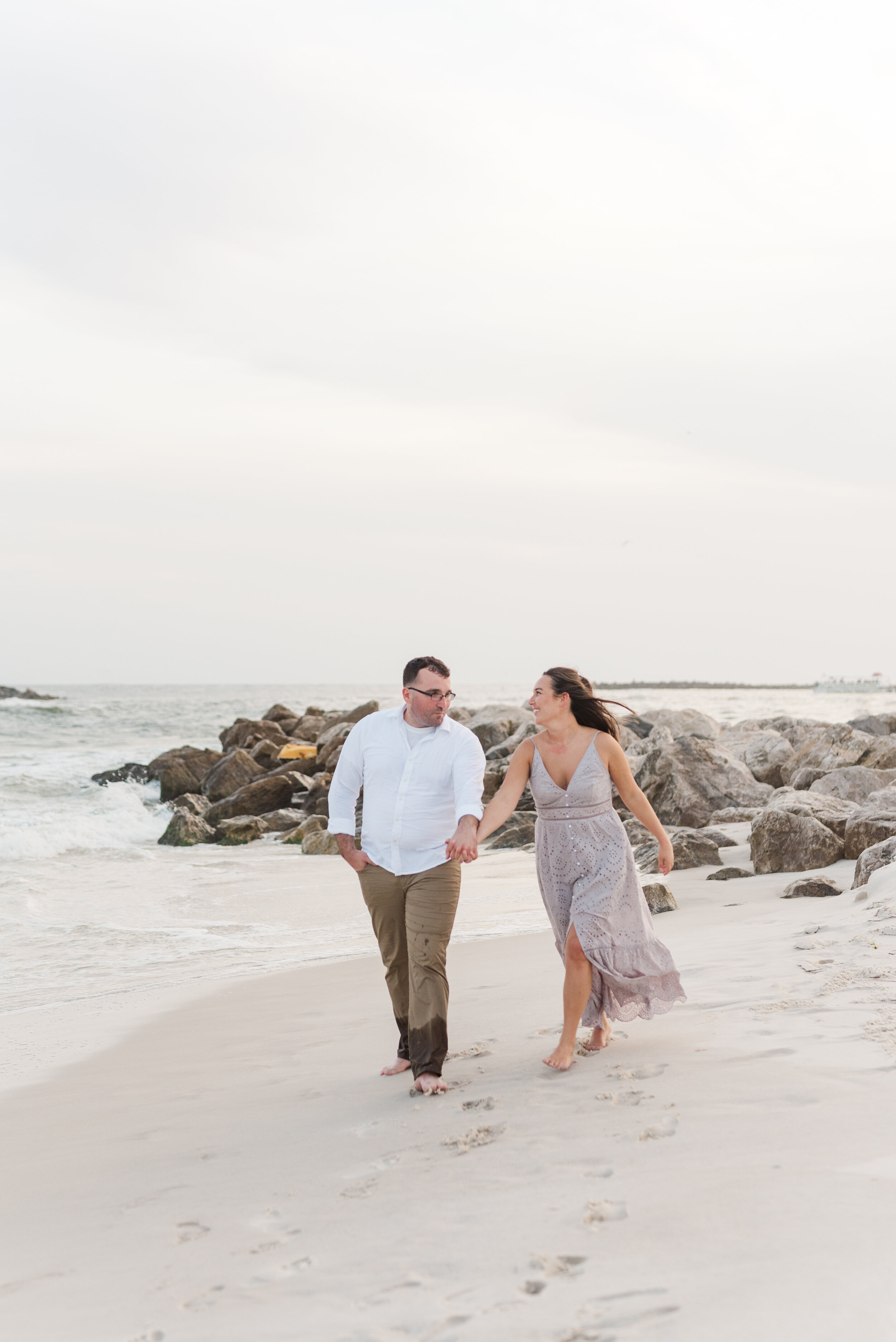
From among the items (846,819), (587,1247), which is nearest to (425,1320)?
(587,1247)

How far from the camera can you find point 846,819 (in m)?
9.72

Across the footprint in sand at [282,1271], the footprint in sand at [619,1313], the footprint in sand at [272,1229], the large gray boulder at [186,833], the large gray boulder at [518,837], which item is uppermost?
the footprint in sand at [619,1313]

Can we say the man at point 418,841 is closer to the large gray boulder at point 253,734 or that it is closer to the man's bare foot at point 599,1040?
the man's bare foot at point 599,1040

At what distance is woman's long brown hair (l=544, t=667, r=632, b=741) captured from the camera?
463 cm

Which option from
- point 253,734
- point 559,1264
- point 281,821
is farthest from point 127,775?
point 559,1264

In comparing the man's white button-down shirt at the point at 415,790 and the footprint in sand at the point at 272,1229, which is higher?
the man's white button-down shirt at the point at 415,790

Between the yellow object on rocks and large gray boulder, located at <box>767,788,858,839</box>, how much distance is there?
15.5m

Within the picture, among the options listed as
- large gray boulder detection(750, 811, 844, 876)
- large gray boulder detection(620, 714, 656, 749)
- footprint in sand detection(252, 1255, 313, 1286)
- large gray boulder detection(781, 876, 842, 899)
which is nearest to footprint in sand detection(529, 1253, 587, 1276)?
footprint in sand detection(252, 1255, 313, 1286)

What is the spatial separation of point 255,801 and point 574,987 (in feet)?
45.5

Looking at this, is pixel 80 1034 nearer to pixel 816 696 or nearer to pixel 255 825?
pixel 255 825

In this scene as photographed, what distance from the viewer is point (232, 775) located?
20.5 meters

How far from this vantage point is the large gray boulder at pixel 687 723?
68.9 feet

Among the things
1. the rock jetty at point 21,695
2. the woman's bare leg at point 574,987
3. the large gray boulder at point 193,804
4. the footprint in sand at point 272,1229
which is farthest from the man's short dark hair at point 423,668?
the rock jetty at point 21,695

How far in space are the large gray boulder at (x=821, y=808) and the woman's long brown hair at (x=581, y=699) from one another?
547 centimetres
